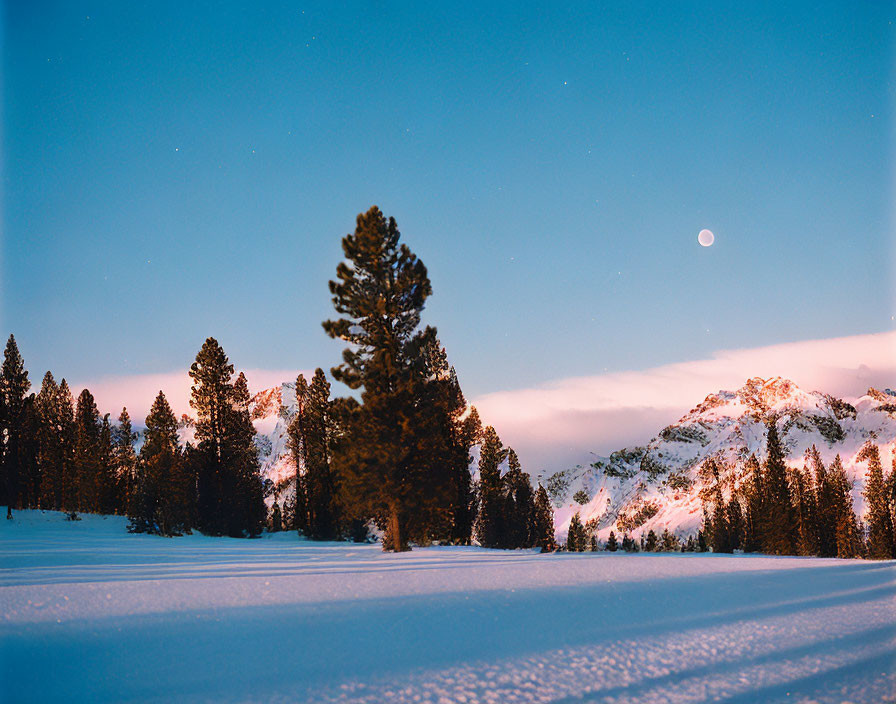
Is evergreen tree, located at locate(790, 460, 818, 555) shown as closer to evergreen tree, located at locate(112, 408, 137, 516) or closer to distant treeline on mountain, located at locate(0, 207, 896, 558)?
distant treeline on mountain, located at locate(0, 207, 896, 558)

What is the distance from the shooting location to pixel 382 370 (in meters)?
27.5

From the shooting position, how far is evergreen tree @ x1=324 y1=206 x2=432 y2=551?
26719 millimetres

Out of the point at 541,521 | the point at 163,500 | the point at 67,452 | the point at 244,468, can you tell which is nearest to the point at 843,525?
the point at 541,521

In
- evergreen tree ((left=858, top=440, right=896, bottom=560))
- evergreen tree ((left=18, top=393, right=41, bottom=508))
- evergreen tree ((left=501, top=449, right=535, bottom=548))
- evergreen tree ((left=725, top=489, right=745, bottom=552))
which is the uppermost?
evergreen tree ((left=18, top=393, right=41, bottom=508))

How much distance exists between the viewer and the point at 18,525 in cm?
3772

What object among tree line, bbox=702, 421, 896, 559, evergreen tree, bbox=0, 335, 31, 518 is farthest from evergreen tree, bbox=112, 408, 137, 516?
tree line, bbox=702, 421, 896, 559

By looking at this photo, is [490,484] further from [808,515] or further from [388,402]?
[808,515]

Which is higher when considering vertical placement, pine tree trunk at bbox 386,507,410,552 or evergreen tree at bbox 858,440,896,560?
pine tree trunk at bbox 386,507,410,552

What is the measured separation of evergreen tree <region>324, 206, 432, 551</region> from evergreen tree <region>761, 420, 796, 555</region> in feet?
223

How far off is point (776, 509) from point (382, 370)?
2917 inches

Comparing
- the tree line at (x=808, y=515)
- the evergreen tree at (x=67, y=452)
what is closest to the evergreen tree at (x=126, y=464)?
the evergreen tree at (x=67, y=452)

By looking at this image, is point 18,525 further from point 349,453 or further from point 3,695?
point 3,695

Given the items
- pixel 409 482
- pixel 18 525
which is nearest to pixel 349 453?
pixel 409 482

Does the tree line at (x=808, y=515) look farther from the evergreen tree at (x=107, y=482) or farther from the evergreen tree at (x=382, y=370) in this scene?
the evergreen tree at (x=107, y=482)
